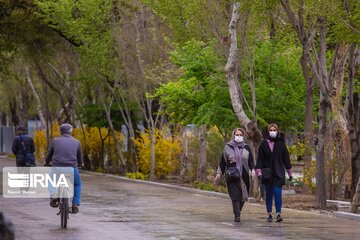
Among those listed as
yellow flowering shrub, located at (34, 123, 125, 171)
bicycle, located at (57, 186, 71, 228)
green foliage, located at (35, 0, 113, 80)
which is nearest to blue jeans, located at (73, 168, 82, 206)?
bicycle, located at (57, 186, 71, 228)

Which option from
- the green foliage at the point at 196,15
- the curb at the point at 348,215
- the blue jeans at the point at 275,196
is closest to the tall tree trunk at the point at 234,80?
the green foliage at the point at 196,15

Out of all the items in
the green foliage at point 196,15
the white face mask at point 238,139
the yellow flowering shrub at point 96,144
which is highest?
the green foliage at point 196,15

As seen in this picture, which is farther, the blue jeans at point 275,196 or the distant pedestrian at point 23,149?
the distant pedestrian at point 23,149

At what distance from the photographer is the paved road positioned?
16750 millimetres

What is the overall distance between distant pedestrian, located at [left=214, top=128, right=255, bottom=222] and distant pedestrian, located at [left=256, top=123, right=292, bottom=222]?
246 millimetres

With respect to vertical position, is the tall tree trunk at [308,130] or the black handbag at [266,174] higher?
the tall tree trunk at [308,130]

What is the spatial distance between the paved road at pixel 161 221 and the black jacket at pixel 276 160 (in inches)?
34.4

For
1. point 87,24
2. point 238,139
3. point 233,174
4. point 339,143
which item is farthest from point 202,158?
point 233,174

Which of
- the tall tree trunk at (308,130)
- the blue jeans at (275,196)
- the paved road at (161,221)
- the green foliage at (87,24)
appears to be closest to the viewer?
the paved road at (161,221)

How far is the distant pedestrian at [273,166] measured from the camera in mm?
19984

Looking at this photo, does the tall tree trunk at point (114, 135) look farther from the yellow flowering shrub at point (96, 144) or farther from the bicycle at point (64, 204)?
the bicycle at point (64, 204)

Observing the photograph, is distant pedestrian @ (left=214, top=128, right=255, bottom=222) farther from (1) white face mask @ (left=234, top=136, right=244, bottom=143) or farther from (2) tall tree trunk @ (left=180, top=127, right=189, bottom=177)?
(2) tall tree trunk @ (left=180, top=127, right=189, bottom=177)

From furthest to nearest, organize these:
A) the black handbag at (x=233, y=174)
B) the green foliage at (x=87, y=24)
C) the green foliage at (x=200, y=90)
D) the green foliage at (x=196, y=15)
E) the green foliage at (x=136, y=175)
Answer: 1. the green foliage at (x=136, y=175)
2. the green foliage at (x=87, y=24)
3. the green foliage at (x=200, y=90)
4. the green foliage at (x=196, y=15)
5. the black handbag at (x=233, y=174)

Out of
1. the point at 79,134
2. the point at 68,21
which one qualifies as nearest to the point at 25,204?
the point at 68,21
